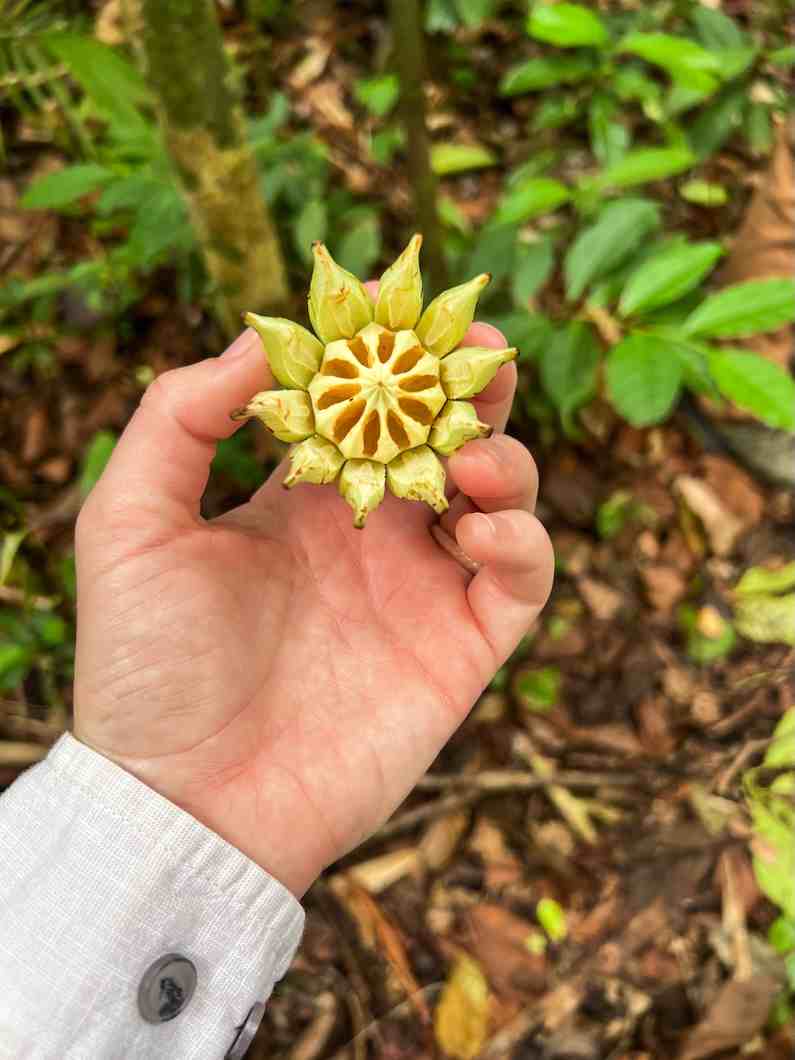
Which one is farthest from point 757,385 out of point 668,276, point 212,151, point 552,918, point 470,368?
point 552,918

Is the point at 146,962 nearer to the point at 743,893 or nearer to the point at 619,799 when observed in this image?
the point at 619,799

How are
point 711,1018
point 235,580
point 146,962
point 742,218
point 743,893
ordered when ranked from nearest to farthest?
point 146,962 → point 235,580 → point 711,1018 → point 743,893 → point 742,218

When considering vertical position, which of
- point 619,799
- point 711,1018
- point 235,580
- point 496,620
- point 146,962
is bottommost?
point 711,1018

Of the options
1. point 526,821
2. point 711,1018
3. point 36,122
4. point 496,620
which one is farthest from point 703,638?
point 36,122

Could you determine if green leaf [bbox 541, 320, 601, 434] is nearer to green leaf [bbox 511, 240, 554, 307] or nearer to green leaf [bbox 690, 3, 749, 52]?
green leaf [bbox 511, 240, 554, 307]

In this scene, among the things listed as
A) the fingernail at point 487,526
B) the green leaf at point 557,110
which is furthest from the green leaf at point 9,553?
the green leaf at point 557,110

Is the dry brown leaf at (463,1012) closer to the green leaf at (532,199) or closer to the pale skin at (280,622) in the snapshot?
the pale skin at (280,622)

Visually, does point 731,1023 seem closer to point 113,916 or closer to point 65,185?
point 113,916

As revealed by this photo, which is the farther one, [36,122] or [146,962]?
[36,122]
